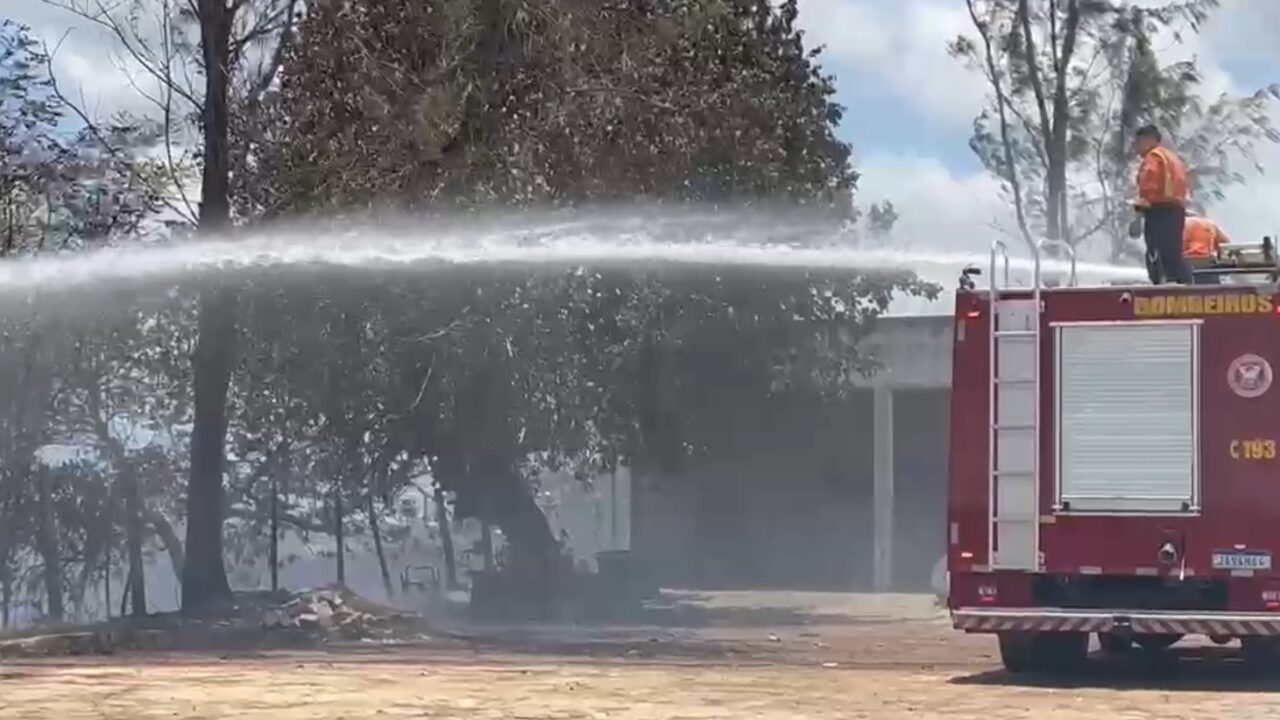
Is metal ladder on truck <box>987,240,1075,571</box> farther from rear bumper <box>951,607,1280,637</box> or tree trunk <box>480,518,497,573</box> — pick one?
tree trunk <box>480,518,497,573</box>

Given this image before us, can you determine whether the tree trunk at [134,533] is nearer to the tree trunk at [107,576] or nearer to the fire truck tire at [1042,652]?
the tree trunk at [107,576]

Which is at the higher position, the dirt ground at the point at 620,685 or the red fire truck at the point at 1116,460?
the red fire truck at the point at 1116,460

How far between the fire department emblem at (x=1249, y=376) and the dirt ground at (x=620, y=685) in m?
2.01

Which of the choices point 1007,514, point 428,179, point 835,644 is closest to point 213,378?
point 428,179

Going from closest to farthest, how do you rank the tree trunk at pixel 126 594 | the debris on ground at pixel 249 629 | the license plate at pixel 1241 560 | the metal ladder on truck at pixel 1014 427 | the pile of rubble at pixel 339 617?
the license plate at pixel 1241 560 < the metal ladder on truck at pixel 1014 427 < the debris on ground at pixel 249 629 < the pile of rubble at pixel 339 617 < the tree trunk at pixel 126 594

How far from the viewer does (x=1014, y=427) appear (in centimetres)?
1341

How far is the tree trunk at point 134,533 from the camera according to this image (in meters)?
25.0

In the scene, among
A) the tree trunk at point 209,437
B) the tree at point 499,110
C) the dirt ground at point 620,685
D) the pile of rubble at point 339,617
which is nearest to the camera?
the dirt ground at point 620,685

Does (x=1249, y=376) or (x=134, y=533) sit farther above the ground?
(x=1249, y=376)

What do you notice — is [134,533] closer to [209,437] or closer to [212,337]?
[209,437]

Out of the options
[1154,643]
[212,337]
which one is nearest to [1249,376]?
[1154,643]

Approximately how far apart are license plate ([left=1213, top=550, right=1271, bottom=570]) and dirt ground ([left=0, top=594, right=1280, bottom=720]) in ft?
2.82

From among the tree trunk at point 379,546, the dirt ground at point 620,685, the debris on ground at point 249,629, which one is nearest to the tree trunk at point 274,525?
the tree trunk at point 379,546

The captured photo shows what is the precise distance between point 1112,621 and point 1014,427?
1444 millimetres
